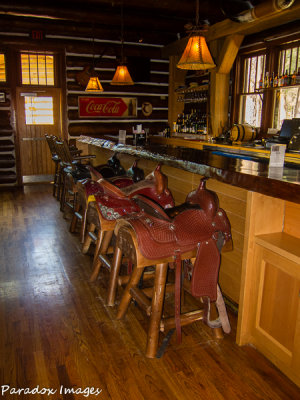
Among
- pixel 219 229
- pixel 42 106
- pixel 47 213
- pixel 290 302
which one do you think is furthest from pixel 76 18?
pixel 290 302

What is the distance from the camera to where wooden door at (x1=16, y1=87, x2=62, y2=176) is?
7949 millimetres

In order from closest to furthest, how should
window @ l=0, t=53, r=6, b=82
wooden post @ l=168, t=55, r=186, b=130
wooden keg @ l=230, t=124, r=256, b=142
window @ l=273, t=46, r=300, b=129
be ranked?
window @ l=273, t=46, r=300, b=129 → wooden keg @ l=230, t=124, r=256, b=142 → window @ l=0, t=53, r=6, b=82 → wooden post @ l=168, t=55, r=186, b=130

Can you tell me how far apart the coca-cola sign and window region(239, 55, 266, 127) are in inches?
114

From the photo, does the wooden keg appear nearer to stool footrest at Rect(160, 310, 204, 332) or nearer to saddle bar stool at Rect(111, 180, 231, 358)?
saddle bar stool at Rect(111, 180, 231, 358)

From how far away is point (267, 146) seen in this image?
18.0 ft

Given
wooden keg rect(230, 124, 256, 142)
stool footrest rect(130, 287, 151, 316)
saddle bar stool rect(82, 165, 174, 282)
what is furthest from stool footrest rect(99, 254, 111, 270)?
wooden keg rect(230, 124, 256, 142)

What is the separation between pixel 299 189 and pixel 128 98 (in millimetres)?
7518

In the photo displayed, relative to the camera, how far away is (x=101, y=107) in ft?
27.7

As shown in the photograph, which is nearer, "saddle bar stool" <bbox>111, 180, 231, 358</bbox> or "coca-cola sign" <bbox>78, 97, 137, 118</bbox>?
"saddle bar stool" <bbox>111, 180, 231, 358</bbox>

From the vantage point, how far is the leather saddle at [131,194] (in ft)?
8.25

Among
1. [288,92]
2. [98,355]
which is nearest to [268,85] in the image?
[288,92]

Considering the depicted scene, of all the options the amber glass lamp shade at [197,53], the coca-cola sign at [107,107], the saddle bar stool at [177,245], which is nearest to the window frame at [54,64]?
the coca-cola sign at [107,107]

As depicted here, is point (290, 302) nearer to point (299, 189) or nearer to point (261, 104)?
point (299, 189)

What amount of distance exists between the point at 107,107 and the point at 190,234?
6.95 m
